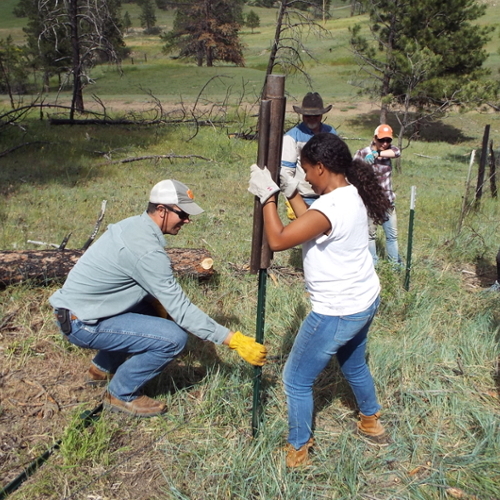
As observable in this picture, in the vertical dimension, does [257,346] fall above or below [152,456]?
above

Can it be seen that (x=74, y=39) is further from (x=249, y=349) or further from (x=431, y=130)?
(x=431, y=130)

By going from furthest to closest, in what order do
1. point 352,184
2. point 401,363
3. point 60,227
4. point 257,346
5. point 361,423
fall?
point 60,227, point 401,363, point 361,423, point 257,346, point 352,184

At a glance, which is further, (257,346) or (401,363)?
(401,363)

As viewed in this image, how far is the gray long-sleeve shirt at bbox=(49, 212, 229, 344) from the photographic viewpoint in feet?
9.13

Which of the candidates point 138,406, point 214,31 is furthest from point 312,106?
point 214,31

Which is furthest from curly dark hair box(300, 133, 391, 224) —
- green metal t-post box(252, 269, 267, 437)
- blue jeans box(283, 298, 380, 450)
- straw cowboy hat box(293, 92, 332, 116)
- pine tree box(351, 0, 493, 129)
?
pine tree box(351, 0, 493, 129)

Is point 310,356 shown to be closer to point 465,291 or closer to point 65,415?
point 65,415

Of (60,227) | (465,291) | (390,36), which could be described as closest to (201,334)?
(465,291)


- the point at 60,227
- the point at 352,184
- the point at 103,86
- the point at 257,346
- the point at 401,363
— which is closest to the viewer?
the point at 352,184

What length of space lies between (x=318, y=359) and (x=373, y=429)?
71cm

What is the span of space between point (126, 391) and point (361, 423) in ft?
4.46

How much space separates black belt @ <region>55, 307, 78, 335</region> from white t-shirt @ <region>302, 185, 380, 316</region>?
4.48ft

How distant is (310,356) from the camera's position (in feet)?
8.38

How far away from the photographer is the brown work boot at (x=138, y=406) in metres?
3.07
